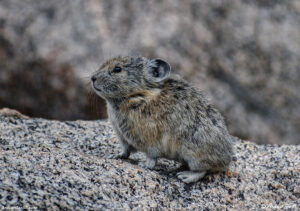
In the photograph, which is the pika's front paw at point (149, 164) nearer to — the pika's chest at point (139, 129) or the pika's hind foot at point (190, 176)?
the pika's chest at point (139, 129)

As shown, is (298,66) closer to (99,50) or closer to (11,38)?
(99,50)

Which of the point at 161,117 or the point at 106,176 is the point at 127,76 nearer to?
the point at 161,117

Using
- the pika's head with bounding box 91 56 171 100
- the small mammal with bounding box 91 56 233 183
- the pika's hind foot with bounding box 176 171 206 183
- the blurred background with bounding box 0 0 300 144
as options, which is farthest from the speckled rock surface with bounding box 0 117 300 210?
the blurred background with bounding box 0 0 300 144

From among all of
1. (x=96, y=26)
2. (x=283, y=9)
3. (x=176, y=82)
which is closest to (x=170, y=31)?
(x=96, y=26)

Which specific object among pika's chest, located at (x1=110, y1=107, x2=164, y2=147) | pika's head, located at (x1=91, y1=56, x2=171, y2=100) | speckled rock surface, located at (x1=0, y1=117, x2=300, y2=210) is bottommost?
speckled rock surface, located at (x1=0, y1=117, x2=300, y2=210)

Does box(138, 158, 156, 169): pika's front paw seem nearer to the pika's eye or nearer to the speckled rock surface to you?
the speckled rock surface

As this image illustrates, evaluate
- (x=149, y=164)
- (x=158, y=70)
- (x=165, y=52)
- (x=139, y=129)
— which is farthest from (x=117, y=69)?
(x=165, y=52)
